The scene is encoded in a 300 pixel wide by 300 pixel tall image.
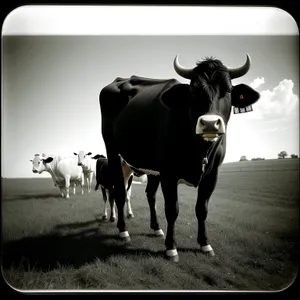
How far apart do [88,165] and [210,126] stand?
1104 millimetres

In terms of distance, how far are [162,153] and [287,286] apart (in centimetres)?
130

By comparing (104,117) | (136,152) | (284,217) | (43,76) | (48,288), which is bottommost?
(48,288)

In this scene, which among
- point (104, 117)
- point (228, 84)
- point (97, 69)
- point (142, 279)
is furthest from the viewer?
point (104, 117)

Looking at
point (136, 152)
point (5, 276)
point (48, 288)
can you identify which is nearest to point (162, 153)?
point (136, 152)

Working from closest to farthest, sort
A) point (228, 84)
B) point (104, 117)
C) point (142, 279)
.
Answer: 1. point (228, 84)
2. point (142, 279)
3. point (104, 117)

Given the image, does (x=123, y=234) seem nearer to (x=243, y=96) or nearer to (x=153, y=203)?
(x=153, y=203)

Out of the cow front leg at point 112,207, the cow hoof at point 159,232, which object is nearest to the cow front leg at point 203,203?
the cow hoof at point 159,232

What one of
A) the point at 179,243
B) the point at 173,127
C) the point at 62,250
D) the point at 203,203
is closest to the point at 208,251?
the point at 179,243

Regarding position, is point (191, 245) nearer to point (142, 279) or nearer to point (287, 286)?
point (142, 279)

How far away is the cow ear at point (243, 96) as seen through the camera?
247 centimetres

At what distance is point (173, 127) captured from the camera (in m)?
2.51

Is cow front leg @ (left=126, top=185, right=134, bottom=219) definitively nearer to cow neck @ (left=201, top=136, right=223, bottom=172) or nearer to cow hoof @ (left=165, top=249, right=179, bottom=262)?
cow hoof @ (left=165, top=249, right=179, bottom=262)

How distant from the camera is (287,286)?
2.55 meters

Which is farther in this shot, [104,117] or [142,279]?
[104,117]
